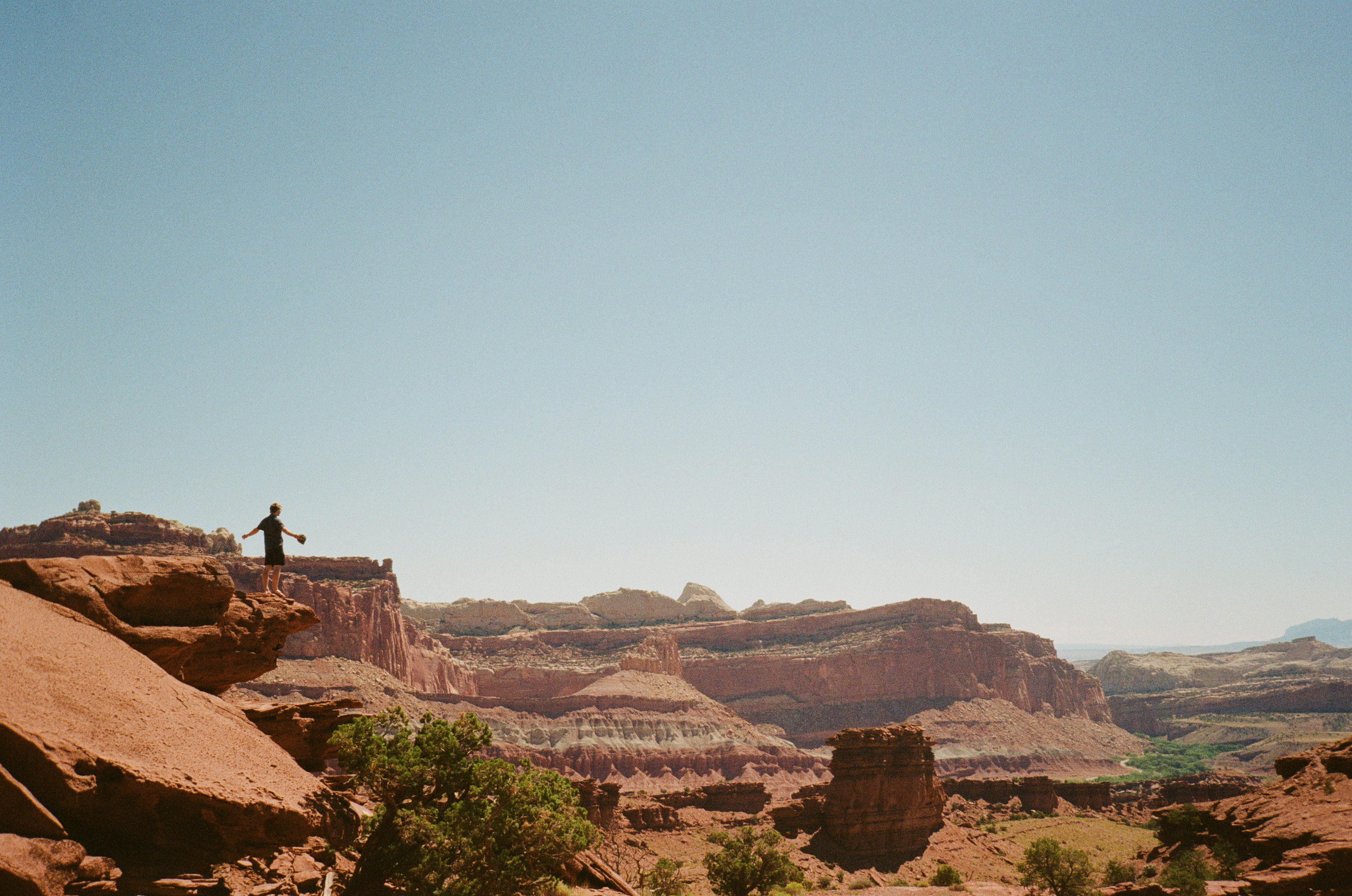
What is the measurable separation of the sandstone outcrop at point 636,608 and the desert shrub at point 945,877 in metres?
139

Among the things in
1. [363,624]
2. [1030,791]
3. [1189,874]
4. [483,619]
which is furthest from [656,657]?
[1189,874]

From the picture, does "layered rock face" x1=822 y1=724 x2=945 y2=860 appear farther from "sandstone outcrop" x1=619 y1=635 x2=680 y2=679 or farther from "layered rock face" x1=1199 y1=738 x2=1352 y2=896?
"sandstone outcrop" x1=619 y1=635 x2=680 y2=679

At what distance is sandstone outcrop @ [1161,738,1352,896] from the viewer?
84.6ft

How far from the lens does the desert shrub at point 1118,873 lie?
44.4 meters

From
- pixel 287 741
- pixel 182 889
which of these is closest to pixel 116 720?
pixel 182 889

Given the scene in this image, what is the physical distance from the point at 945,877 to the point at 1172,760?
121 meters

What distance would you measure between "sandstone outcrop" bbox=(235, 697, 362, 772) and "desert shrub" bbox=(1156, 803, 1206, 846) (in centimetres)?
3410

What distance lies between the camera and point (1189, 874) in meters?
31.5

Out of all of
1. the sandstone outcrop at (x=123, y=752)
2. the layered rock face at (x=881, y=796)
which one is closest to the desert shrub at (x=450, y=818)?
the sandstone outcrop at (x=123, y=752)

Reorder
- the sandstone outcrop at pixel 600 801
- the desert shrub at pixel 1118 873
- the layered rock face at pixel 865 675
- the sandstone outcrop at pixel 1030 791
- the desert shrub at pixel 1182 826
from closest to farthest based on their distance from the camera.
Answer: the desert shrub at pixel 1182 826 < the desert shrub at pixel 1118 873 < the sandstone outcrop at pixel 600 801 < the sandstone outcrop at pixel 1030 791 < the layered rock face at pixel 865 675

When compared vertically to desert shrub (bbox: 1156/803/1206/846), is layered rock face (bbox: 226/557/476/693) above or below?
above

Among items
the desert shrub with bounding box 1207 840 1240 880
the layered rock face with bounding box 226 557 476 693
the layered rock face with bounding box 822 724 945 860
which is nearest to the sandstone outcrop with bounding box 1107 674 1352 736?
the layered rock face with bounding box 822 724 945 860

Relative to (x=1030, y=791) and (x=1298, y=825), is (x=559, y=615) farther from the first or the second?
(x=1298, y=825)

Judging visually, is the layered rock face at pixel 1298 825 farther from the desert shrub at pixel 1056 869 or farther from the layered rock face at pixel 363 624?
the layered rock face at pixel 363 624
